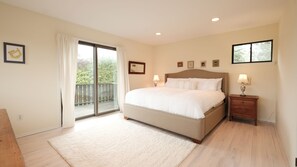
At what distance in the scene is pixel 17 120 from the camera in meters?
2.61

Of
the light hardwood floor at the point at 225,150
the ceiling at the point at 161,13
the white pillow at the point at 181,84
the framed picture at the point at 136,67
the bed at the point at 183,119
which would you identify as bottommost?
the light hardwood floor at the point at 225,150

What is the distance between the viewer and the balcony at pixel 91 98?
3886 mm

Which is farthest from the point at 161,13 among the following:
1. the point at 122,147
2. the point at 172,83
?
the point at 122,147

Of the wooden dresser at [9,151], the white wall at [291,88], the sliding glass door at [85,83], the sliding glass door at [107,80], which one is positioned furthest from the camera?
the sliding glass door at [107,80]

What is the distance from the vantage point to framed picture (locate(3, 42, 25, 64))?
2451 mm

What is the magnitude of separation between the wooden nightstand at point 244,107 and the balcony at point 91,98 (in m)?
3.39

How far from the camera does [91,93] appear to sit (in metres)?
4.00

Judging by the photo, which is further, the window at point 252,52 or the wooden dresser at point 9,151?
the window at point 252,52

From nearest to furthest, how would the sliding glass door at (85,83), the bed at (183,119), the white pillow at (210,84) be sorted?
the bed at (183,119) < the sliding glass door at (85,83) < the white pillow at (210,84)

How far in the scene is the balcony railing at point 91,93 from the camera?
153 inches

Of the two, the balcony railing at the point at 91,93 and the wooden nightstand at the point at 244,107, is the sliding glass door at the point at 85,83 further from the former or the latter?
the wooden nightstand at the point at 244,107

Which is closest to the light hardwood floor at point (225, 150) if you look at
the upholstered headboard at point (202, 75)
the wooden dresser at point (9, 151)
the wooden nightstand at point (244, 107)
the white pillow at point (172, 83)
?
the wooden nightstand at point (244, 107)

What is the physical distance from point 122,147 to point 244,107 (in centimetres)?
297

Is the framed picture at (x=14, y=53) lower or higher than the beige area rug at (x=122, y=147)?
higher
